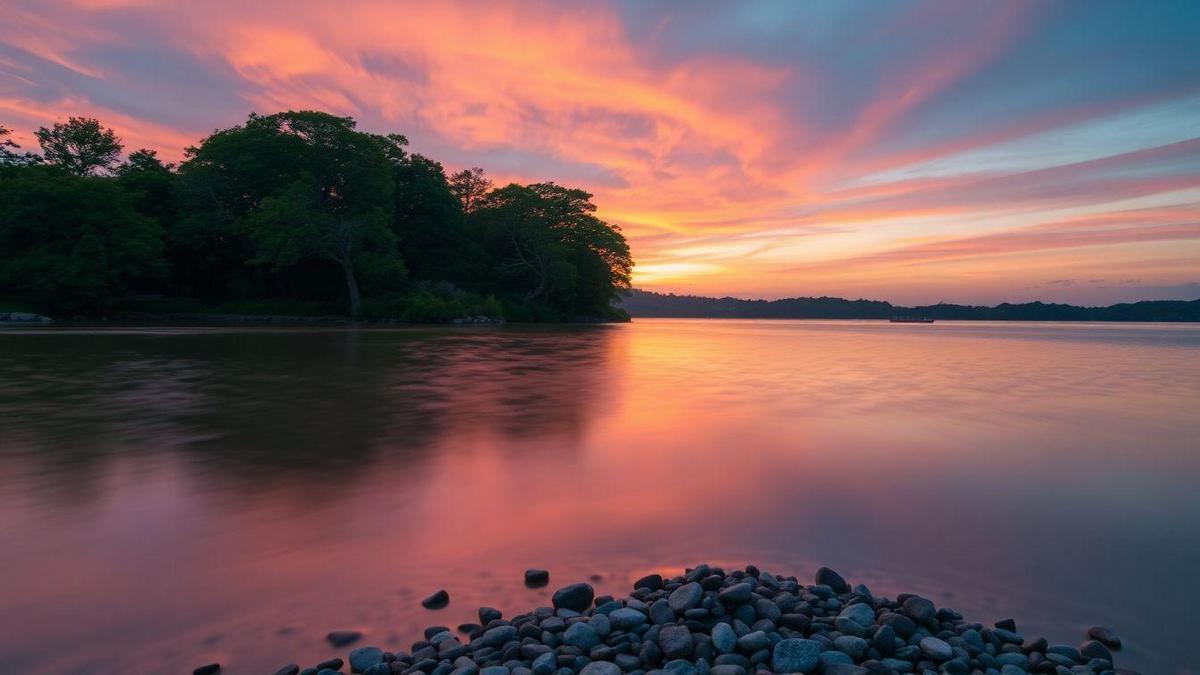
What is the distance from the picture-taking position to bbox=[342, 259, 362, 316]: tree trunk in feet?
184

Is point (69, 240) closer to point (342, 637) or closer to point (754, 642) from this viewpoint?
point (342, 637)

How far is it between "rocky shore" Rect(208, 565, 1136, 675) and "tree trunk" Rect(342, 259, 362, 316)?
57.7 metres


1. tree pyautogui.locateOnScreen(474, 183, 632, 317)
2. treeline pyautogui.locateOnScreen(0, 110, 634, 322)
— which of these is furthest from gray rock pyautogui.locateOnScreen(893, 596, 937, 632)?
tree pyautogui.locateOnScreen(474, 183, 632, 317)

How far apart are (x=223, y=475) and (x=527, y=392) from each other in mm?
8630

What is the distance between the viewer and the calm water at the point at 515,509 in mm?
3695

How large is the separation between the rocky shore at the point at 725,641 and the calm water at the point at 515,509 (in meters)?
0.27

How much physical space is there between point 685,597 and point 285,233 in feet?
A: 185

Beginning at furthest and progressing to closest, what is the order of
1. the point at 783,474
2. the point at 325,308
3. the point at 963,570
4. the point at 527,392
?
the point at 325,308
the point at 527,392
the point at 783,474
the point at 963,570

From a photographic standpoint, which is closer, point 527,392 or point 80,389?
point 80,389

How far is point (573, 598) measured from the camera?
3.82 m

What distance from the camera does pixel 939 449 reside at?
29.0 feet

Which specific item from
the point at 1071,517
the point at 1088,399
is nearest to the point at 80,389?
the point at 1071,517

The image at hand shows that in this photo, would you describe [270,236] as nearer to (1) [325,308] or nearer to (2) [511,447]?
(1) [325,308]

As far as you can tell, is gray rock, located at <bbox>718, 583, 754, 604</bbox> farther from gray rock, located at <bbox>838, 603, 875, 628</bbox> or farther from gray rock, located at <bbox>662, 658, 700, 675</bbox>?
gray rock, located at <bbox>662, 658, 700, 675</bbox>
